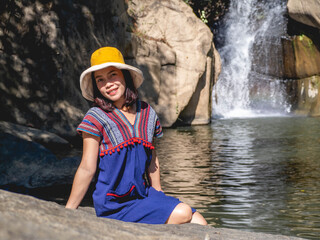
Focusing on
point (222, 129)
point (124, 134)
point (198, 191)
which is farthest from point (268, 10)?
point (124, 134)

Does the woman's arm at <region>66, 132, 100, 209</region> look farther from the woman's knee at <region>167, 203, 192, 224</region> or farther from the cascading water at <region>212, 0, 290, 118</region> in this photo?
the cascading water at <region>212, 0, 290, 118</region>

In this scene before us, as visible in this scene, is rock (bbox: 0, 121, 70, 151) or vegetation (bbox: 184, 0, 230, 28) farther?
vegetation (bbox: 184, 0, 230, 28)

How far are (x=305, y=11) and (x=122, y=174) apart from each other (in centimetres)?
1702

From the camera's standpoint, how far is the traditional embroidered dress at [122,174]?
2.93 metres

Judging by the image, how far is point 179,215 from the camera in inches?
115

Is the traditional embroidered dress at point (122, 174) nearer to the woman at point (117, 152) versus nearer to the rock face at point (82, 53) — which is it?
the woman at point (117, 152)

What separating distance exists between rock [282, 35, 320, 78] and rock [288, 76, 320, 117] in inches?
11.0

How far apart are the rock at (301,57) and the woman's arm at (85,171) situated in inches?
688

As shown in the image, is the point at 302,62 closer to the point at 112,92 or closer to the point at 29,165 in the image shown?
the point at 29,165

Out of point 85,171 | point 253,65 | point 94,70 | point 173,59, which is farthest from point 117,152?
point 253,65

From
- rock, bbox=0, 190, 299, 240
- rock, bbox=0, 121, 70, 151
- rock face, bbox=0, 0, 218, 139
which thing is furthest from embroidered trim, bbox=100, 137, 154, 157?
rock face, bbox=0, 0, 218, 139

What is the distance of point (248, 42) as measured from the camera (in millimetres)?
21297

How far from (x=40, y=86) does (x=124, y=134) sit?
7.28m

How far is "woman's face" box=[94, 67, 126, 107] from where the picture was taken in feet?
10.1
